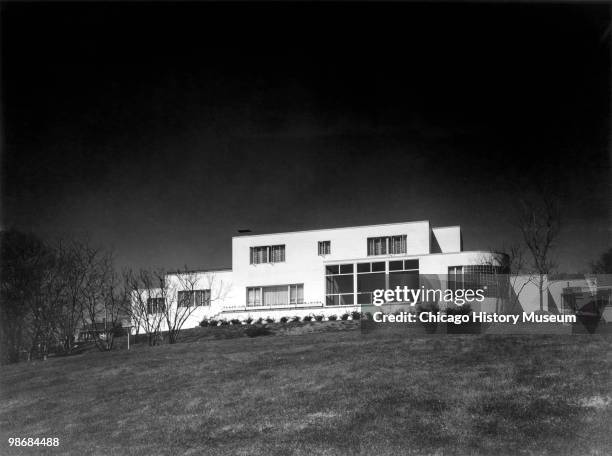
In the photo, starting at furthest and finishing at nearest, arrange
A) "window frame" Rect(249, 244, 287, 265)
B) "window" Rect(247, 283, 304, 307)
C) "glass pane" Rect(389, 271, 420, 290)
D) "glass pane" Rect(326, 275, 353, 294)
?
"window frame" Rect(249, 244, 287, 265) < "window" Rect(247, 283, 304, 307) < "glass pane" Rect(326, 275, 353, 294) < "glass pane" Rect(389, 271, 420, 290)

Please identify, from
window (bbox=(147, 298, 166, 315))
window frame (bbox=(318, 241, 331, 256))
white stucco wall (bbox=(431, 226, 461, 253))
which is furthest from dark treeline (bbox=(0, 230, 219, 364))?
white stucco wall (bbox=(431, 226, 461, 253))

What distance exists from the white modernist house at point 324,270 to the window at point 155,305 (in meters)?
0.05

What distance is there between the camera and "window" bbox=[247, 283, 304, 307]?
35812mm

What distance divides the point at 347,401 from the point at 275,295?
2312 centimetres

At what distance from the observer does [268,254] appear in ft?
121

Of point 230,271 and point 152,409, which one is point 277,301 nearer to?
point 230,271

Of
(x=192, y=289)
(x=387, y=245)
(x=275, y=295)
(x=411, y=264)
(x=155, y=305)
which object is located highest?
(x=387, y=245)

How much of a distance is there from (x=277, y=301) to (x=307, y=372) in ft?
66.2

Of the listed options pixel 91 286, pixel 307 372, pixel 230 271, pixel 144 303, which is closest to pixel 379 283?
pixel 230 271

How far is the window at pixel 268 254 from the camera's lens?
36.7 m

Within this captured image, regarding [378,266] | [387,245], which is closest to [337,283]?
[378,266]

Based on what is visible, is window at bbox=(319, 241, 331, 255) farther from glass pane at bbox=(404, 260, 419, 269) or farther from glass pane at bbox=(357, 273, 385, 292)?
glass pane at bbox=(404, 260, 419, 269)

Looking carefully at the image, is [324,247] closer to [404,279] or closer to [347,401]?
[404,279]

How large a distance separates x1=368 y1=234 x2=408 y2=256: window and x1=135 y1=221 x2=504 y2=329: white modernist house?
0.15 ft
